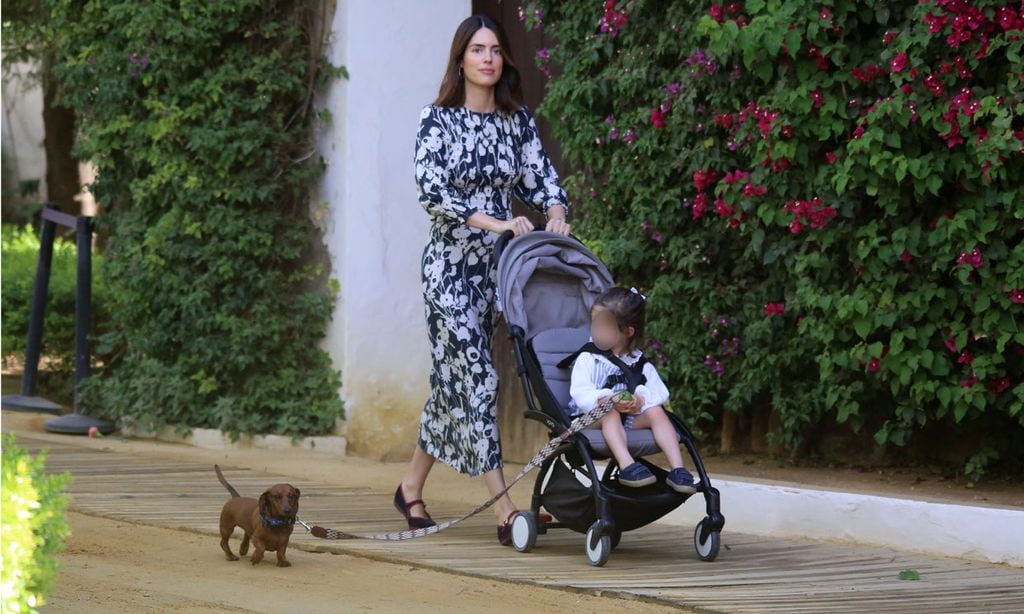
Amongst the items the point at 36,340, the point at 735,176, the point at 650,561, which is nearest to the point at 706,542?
the point at 650,561

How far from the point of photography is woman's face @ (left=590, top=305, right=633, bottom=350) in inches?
227

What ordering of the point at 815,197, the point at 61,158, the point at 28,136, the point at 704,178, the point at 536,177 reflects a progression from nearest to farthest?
1. the point at 536,177
2. the point at 815,197
3. the point at 704,178
4. the point at 61,158
5. the point at 28,136

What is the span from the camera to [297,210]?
911cm

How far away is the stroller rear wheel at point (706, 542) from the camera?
18.6ft

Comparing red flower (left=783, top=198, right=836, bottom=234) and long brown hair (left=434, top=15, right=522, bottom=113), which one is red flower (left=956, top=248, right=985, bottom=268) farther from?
long brown hair (left=434, top=15, right=522, bottom=113)

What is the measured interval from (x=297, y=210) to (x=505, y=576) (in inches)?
167

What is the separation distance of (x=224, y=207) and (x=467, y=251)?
302 cm

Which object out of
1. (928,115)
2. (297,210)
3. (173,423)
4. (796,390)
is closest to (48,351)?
(173,423)

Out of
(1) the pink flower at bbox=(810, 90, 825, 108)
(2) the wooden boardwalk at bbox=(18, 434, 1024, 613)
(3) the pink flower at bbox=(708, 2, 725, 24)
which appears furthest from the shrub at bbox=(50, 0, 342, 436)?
(1) the pink flower at bbox=(810, 90, 825, 108)

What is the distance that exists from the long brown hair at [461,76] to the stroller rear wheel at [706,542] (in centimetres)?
194

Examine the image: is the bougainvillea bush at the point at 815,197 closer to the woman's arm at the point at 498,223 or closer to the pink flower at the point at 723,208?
the pink flower at the point at 723,208

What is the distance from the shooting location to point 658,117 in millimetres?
7348

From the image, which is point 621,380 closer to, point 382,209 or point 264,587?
point 264,587

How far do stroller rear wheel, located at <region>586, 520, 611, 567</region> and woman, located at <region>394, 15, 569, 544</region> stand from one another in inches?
22.0
